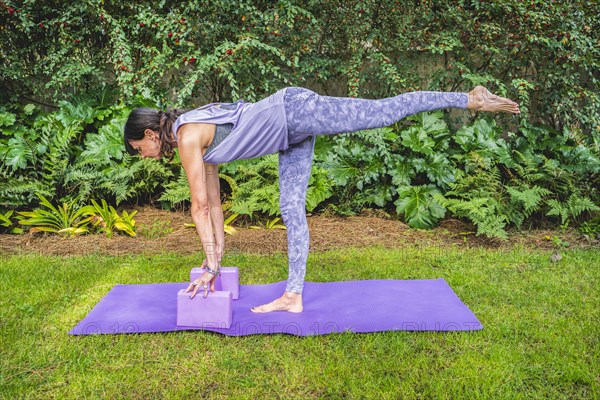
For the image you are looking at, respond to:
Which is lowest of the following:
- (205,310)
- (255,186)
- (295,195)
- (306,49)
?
(205,310)

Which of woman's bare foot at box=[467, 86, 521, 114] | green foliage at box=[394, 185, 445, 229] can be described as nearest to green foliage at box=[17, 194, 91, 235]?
green foliage at box=[394, 185, 445, 229]

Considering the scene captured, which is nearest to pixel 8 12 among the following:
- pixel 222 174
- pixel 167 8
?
pixel 167 8

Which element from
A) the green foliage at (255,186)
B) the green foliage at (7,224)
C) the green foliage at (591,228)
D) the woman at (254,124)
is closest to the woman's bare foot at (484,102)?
the woman at (254,124)

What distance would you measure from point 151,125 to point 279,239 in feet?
6.91

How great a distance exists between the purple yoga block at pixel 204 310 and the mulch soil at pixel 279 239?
62.7 inches

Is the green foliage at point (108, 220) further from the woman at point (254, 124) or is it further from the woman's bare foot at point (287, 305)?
the woman's bare foot at point (287, 305)

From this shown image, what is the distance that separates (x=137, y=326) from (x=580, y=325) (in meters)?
2.65

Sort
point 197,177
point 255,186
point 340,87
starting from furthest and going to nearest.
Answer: point 340,87
point 255,186
point 197,177

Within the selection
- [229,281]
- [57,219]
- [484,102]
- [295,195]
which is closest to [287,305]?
[229,281]

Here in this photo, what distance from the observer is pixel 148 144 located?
128 inches

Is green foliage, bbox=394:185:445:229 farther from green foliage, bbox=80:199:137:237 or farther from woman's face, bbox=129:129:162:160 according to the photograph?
woman's face, bbox=129:129:162:160

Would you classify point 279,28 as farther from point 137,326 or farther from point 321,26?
point 137,326

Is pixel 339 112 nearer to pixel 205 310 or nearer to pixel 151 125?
pixel 151 125

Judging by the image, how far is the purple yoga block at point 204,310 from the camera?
3.17m
